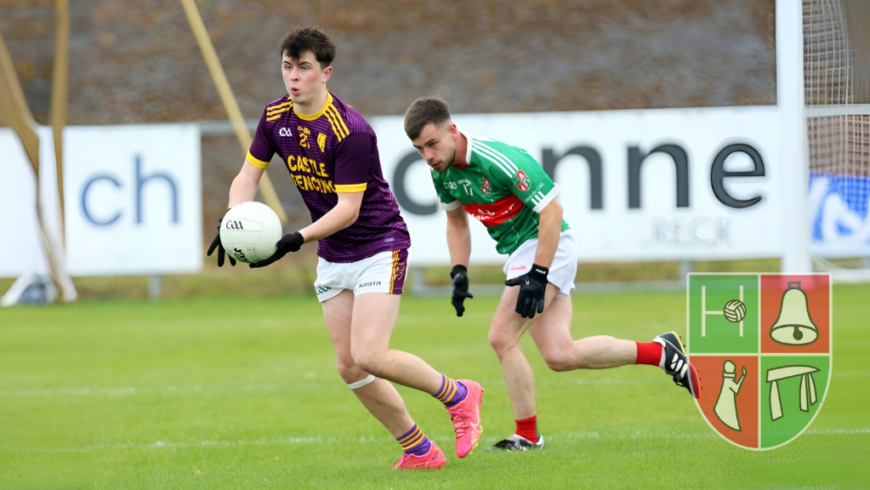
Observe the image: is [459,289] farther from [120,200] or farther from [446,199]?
[120,200]

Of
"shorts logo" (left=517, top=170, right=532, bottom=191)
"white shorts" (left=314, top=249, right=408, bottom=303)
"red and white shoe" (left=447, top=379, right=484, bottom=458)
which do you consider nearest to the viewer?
"white shorts" (left=314, top=249, right=408, bottom=303)

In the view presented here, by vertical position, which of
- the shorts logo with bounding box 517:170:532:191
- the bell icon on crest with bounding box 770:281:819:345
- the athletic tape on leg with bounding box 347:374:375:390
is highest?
the shorts logo with bounding box 517:170:532:191

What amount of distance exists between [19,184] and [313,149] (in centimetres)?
1125

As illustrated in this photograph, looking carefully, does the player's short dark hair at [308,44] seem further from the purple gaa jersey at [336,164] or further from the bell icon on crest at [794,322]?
the bell icon on crest at [794,322]

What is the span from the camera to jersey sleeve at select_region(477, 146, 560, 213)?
15.7ft

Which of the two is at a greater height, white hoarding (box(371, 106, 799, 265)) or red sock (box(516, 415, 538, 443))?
white hoarding (box(371, 106, 799, 265))

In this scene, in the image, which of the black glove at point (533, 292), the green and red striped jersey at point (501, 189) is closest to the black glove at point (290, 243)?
the green and red striped jersey at point (501, 189)

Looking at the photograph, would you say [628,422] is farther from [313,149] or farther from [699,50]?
[699,50]

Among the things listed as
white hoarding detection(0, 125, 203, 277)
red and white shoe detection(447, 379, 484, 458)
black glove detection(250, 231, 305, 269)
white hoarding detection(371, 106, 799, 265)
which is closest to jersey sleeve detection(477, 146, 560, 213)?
red and white shoe detection(447, 379, 484, 458)

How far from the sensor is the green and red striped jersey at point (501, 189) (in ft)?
15.7

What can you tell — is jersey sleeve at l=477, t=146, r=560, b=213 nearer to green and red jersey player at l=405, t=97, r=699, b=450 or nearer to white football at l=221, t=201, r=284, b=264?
green and red jersey player at l=405, t=97, r=699, b=450

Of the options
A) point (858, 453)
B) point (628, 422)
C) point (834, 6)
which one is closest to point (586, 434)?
point (628, 422)

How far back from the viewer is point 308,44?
4.32 meters

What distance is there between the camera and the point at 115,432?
5.90 m
